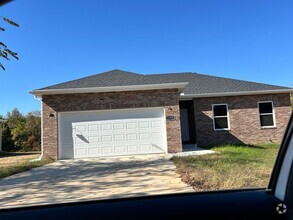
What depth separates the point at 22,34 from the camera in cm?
541

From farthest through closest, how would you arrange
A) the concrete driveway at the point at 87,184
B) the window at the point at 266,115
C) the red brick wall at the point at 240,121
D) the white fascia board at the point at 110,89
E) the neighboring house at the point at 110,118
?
1. the window at the point at 266,115
2. the red brick wall at the point at 240,121
3. the neighboring house at the point at 110,118
4. the white fascia board at the point at 110,89
5. the concrete driveway at the point at 87,184

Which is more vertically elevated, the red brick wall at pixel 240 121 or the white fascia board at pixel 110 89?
the white fascia board at pixel 110 89

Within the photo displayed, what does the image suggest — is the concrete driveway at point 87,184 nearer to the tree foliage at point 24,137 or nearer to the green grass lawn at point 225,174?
the green grass lawn at point 225,174

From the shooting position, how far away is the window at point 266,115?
19.5 meters

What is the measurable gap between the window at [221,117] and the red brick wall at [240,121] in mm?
217

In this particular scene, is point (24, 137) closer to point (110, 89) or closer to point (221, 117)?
point (110, 89)

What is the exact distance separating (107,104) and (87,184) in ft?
24.2

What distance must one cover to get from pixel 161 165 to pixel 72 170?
3045 mm

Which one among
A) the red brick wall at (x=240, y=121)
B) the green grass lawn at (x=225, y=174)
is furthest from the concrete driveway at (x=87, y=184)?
the red brick wall at (x=240, y=121)

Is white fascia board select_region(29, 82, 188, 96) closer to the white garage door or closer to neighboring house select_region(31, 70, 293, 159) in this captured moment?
neighboring house select_region(31, 70, 293, 159)

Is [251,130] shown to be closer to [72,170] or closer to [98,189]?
[72,170]

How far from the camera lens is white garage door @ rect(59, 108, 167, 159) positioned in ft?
51.8

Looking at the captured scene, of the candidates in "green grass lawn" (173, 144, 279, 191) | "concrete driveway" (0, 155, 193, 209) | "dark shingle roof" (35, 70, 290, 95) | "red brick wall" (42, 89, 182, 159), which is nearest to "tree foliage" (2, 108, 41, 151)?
"dark shingle roof" (35, 70, 290, 95)

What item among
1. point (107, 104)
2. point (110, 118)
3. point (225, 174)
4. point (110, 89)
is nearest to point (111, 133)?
point (110, 118)
